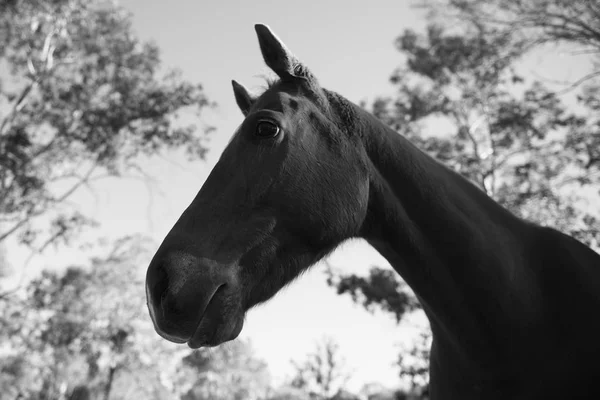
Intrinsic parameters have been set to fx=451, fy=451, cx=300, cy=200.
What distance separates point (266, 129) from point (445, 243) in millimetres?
1095

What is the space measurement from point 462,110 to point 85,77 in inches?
529

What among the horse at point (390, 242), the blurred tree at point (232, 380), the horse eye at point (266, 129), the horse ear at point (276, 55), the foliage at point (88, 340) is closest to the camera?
the horse at point (390, 242)

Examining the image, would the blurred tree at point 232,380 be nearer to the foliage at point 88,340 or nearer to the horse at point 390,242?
the foliage at point 88,340

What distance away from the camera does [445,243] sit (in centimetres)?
235

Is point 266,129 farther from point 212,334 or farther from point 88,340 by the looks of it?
point 88,340

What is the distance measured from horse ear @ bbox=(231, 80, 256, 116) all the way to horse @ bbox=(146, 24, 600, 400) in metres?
0.35

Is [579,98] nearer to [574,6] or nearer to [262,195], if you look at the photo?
[574,6]

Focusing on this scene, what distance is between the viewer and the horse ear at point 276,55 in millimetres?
2439

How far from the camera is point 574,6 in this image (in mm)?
10359

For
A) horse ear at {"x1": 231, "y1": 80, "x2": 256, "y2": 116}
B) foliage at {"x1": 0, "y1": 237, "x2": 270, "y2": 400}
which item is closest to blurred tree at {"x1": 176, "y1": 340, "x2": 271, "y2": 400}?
foliage at {"x1": 0, "y1": 237, "x2": 270, "y2": 400}

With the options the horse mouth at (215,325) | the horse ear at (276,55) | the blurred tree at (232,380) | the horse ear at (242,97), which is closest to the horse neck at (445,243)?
the horse ear at (276,55)

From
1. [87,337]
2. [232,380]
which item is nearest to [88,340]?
[87,337]

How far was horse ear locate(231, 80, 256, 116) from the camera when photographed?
9.75ft

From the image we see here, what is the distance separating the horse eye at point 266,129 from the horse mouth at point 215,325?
0.82m
